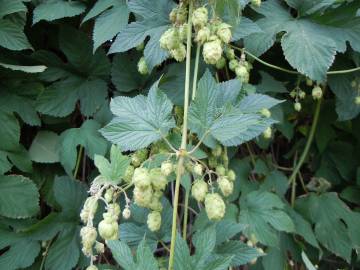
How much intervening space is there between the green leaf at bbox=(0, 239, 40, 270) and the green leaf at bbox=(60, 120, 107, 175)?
0.25 m

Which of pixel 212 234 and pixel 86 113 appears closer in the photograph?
pixel 212 234

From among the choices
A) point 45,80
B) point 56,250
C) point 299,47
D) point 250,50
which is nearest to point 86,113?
point 45,80

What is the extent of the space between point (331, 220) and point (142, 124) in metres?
0.91

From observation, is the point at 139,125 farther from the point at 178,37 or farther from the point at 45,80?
the point at 45,80

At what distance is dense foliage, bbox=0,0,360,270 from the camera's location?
822 mm

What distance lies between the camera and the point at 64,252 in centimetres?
119

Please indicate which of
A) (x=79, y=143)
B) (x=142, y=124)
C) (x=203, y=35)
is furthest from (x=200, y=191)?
(x=79, y=143)

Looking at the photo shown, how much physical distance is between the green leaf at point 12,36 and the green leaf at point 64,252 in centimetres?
52

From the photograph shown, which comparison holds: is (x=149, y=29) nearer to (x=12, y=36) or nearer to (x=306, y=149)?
(x=12, y=36)

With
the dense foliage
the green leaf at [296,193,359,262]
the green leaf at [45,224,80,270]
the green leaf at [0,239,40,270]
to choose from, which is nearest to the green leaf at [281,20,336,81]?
the dense foliage

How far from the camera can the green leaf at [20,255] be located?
1.18 meters

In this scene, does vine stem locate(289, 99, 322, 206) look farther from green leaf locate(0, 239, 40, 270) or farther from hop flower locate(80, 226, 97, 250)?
hop flower locate(80, 226, 97, 250)

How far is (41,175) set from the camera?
1269mm

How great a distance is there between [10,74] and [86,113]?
9.7 inches
